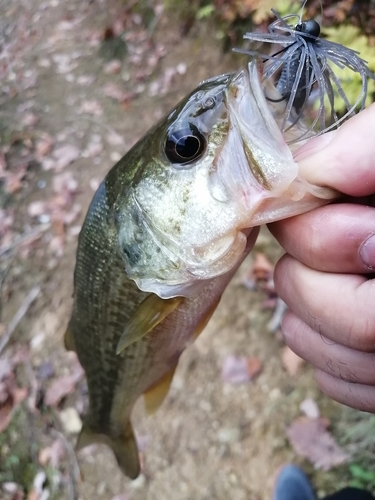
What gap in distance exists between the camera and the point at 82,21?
23.2 feet

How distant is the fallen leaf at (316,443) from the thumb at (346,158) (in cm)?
198

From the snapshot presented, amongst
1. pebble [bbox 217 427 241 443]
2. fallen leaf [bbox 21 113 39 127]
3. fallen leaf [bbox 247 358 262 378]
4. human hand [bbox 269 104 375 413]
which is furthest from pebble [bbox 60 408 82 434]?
fallen leaf [bbox 21 113 39 127]

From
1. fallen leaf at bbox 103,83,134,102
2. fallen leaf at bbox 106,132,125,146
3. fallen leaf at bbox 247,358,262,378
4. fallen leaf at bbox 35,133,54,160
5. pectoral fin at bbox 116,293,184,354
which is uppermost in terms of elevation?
pectoral fin at bbox 116,293,184,354

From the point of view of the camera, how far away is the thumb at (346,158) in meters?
0.84

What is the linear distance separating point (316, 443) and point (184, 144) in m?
2.10

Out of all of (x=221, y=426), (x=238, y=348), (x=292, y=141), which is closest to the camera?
(x=292, y=141)

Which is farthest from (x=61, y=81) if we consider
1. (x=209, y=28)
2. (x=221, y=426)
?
(x=221, y=426)

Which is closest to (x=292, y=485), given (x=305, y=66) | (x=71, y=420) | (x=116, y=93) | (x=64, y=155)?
(x=71, y=420)

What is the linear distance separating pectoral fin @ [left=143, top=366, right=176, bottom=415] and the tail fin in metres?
0.22

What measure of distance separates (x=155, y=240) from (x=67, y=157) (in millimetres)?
4018

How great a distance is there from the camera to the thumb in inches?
33.1

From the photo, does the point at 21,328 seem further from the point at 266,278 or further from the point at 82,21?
the point at 82,21

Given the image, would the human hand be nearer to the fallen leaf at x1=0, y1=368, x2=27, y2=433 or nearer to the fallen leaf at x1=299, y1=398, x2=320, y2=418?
the fallen leaf at x1=299, y1=398, x2=320, y2=418

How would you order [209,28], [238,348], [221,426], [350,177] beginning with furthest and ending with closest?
[209,28], [238,348], [221,426], [350,177]
